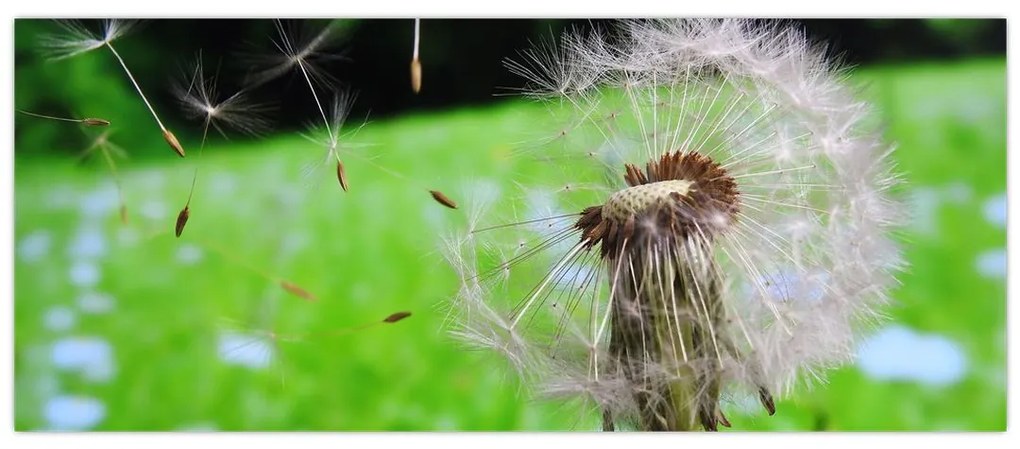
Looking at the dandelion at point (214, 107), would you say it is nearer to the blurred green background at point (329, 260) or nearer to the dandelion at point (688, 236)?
the blurred green background at point (329, 260)

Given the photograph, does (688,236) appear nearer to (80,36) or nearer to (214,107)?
(214,107)

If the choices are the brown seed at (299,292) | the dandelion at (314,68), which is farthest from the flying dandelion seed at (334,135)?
the brown seed at (299,292)

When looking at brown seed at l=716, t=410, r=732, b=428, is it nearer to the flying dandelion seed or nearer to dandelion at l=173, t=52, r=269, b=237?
the flying dandelion seed

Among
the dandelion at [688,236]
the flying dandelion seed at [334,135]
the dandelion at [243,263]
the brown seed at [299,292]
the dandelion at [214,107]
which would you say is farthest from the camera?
the dandelion at [243,263]

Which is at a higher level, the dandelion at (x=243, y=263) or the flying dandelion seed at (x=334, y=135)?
the flying dandelion seed at (x=334, y=135)

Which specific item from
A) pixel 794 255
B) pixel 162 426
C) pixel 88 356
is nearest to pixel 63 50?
pixel 88 356

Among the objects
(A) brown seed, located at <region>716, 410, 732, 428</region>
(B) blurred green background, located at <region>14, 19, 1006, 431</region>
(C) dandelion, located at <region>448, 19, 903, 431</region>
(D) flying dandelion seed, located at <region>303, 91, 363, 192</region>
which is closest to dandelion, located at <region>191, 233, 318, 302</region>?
(B) blurred green background, located at <region>14, 19, 1006, 431</region>

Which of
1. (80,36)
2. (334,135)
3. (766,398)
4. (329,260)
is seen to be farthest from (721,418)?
(80,36)
